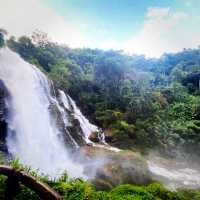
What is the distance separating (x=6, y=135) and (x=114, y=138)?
10.3 m

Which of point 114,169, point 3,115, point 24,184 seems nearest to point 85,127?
point 3,115

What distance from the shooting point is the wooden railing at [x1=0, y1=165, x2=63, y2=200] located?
287 inches

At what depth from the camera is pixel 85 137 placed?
28.8m

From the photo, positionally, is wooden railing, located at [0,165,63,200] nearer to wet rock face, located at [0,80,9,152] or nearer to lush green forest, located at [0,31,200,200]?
wet rock face, located at [0,80,9,152]

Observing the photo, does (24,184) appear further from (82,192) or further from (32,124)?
(32,124)

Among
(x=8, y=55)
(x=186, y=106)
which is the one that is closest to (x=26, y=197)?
(x=8, y=55)

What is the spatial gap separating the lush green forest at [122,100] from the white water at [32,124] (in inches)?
203

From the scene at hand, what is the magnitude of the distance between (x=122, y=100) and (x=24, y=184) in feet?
103

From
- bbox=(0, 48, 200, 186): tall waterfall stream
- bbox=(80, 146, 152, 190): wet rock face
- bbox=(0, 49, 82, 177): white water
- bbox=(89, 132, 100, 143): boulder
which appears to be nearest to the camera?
bbox=(80, 146, 152, 190): wet rock face

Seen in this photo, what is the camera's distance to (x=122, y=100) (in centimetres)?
3844

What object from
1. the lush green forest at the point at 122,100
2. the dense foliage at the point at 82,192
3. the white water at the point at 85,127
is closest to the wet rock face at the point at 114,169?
the white water at the point at 85,127

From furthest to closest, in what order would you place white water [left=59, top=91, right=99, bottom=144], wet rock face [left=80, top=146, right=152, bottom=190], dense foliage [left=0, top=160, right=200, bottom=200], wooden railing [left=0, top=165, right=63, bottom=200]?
1. white water [left=59, top=91, right=99, bottom=144]
2. wet rock face [left=80, top=146, right=152, bottom=190]
3. dense foliage [left=0, top=160, right=200, bottom=200]
4. wooden railing [left=0, top=165, right=63, bottom=200]

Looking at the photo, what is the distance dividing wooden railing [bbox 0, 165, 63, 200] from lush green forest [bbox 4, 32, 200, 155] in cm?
2313

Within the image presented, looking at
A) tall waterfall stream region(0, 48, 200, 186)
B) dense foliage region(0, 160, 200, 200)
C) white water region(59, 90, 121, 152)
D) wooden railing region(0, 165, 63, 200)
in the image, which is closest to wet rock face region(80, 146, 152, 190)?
tall waterfall stream region(0, 48, 200, 186)
